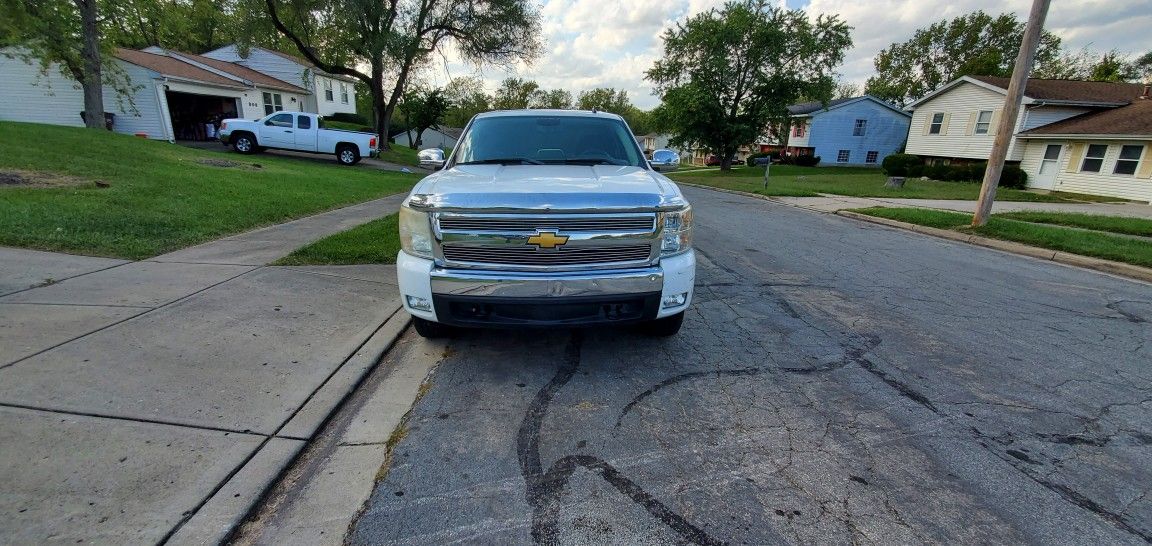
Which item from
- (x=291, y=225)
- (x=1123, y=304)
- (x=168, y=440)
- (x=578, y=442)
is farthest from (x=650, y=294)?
(x=291, y=225)

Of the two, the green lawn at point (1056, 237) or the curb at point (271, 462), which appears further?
the green lawn at point (1056, 237)

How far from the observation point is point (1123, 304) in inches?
217

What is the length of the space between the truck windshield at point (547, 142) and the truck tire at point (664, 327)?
1515mm

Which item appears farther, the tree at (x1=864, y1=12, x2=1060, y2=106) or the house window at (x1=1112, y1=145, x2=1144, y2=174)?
the tree at (x1=864, y1=12, x2=1060, y2=106)

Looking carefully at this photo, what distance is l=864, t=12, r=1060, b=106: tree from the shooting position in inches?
1841

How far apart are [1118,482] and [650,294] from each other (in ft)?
8.15

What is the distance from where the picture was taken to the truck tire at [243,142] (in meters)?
18.8

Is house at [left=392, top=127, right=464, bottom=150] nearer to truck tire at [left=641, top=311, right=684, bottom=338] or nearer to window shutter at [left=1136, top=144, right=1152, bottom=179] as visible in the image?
window shutter at [left=1136, top=144, right=1152, bottom=179]

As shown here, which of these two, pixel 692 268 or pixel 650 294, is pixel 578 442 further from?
pixel 692 268

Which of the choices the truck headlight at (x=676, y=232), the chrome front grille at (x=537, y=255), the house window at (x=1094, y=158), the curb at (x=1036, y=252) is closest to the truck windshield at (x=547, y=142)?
the truck headlight at (x=676, y=232)

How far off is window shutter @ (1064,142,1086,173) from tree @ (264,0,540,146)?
2573 centimetres

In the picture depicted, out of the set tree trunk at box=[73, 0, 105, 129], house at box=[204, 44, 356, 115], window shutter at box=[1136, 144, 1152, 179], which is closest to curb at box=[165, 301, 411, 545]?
tree trunk at box=[73, 0, 105, 129]

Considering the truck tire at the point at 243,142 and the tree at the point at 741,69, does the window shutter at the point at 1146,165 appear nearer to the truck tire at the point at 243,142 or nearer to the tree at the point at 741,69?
the tree at the point at 741,69

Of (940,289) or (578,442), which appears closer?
(578,442)
